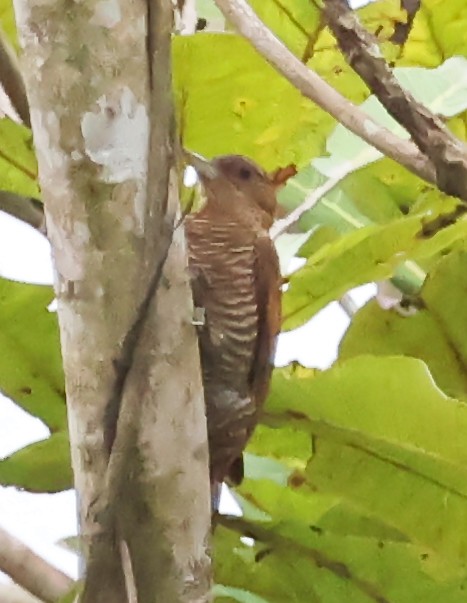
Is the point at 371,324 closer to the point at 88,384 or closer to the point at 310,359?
the point at 88,384

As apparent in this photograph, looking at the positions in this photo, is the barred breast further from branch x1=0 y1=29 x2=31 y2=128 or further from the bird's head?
branch x1=0 y1=29 x2=31 y2=128

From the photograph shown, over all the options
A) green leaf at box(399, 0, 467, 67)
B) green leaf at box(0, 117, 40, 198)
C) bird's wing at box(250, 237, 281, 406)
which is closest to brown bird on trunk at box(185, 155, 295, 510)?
bird's wing at box(250, 237, 281, 406)

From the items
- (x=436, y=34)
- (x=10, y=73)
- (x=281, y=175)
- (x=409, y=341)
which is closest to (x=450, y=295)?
(x=409, y=341)

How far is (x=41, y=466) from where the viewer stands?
716 millimetres

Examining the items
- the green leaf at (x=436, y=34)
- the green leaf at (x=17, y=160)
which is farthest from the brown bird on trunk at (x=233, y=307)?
the green leaf at (x=436, y=34)

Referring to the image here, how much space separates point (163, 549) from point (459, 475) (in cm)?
22

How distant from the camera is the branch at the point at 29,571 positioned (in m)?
0.74

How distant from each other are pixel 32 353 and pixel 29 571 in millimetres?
154

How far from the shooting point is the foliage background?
66 cm

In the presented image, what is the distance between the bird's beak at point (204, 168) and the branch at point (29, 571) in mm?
283

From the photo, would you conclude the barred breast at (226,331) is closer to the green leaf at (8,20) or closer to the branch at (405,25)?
the green leaf at (8,20)

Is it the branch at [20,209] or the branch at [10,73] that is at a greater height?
the branch at [10,73]

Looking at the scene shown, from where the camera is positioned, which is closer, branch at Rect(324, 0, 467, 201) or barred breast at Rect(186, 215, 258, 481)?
branch at Rect(324, 0, 467, 201)

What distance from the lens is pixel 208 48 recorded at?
2.11 ft
